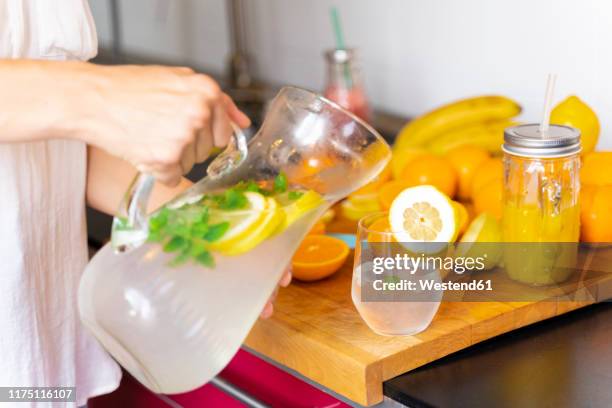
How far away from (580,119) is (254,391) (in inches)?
21.4

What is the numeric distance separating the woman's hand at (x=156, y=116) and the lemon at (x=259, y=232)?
0.08 meters

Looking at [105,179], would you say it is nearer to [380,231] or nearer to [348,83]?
[380,231]

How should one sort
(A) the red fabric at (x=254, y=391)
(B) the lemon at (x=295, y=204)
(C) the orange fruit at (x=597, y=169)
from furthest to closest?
1. (C) the orange fruit at (x=597, y=169)
2. (A) the red fabric at (x=254, y=391)
3. (B) the lemon at (x=295, y=204)

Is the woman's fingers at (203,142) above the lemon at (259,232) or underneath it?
above

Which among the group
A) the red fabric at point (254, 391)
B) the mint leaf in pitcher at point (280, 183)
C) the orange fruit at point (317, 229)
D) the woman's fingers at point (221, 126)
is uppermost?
the woman's fingers at point (221, 126)

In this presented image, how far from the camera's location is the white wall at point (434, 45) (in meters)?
1.41

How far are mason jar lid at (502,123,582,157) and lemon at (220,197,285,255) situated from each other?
353mm

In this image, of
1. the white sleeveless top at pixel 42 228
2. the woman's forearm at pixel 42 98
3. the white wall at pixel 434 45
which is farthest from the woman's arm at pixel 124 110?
the white wall at pixel 434 45

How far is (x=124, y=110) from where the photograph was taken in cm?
71

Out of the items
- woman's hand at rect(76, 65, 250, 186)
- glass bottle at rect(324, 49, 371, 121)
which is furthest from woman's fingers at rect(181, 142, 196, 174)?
glass bottle at rect(324, 49, 371, 121)

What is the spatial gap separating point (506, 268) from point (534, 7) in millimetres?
556

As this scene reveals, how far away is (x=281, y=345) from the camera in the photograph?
1013 mm

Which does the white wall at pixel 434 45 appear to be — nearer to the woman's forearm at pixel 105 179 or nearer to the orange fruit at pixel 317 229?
the orange fruit at pixel 317 229

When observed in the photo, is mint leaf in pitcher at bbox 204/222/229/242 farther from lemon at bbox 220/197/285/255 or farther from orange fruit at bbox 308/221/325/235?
orange fruit at bbox 308/221/325/235
